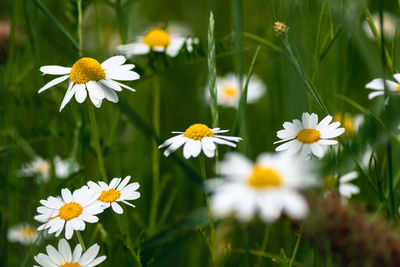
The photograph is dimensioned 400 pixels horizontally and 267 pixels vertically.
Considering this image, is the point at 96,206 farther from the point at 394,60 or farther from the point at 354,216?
the point at 394,60

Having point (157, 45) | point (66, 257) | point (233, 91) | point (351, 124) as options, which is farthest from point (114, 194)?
point (233, 91)

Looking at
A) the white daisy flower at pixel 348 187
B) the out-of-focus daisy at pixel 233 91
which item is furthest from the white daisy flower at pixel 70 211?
the out-of-focus daisy at pixel 233 91

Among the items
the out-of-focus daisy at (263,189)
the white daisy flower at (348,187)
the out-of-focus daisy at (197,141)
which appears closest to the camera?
the out-of-focus daisy at (263,189)

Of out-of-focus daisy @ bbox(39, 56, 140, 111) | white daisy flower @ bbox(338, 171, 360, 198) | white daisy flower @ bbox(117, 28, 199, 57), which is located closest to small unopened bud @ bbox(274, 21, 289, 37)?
out-of-focus daisy @ bbox(39, 56, 140, 111)

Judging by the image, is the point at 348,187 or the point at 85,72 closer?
the point at 85,72

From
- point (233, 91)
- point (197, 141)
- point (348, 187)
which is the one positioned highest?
point (197, 141)

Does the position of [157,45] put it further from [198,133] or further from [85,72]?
[198,133]

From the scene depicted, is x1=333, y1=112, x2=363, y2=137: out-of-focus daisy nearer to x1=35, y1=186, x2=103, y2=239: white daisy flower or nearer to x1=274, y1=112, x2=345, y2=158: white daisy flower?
x1=274, y1=112, x2=345, y2=158: white daisy flower

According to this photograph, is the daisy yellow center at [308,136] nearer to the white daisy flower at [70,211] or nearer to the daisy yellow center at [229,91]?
the white daisy flower at [70,211]
